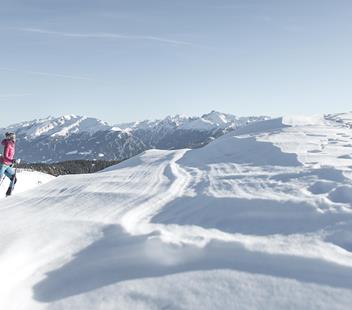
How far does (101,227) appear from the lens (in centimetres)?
683

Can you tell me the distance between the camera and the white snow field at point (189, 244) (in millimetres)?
4484

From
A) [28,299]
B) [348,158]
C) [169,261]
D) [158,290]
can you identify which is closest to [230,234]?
[169,261]

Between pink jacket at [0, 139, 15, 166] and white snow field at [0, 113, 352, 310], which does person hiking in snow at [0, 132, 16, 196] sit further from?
white snow field at [0, 113, 352, 310]

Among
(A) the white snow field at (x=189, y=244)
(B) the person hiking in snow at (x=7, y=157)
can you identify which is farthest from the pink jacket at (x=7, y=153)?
(A) the white snow field at (x=189, y=244)

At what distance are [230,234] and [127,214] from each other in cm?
213

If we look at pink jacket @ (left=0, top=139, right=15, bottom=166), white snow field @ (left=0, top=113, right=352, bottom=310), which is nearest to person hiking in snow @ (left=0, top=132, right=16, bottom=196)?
pink jacket @ (left=0, top=139, right=15, bottom=166)

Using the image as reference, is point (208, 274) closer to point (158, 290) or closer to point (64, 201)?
point (158, 290)

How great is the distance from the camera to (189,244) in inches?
217

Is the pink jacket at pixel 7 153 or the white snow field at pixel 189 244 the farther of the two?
the pink jacket at pixel 7 153

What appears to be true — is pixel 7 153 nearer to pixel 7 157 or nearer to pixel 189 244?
pixel 7 157

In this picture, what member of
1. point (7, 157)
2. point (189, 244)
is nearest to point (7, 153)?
point (7, 157)

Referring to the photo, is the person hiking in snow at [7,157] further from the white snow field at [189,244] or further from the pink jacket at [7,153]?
the white snow field at [189,244]

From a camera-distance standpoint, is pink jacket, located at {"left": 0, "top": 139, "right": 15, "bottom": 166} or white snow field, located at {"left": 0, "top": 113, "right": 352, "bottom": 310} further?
pink jacket, located at {"left": 0, "top": 139, "right": 15, "bottom": 166}

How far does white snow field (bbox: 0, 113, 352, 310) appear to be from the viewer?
4.48m
